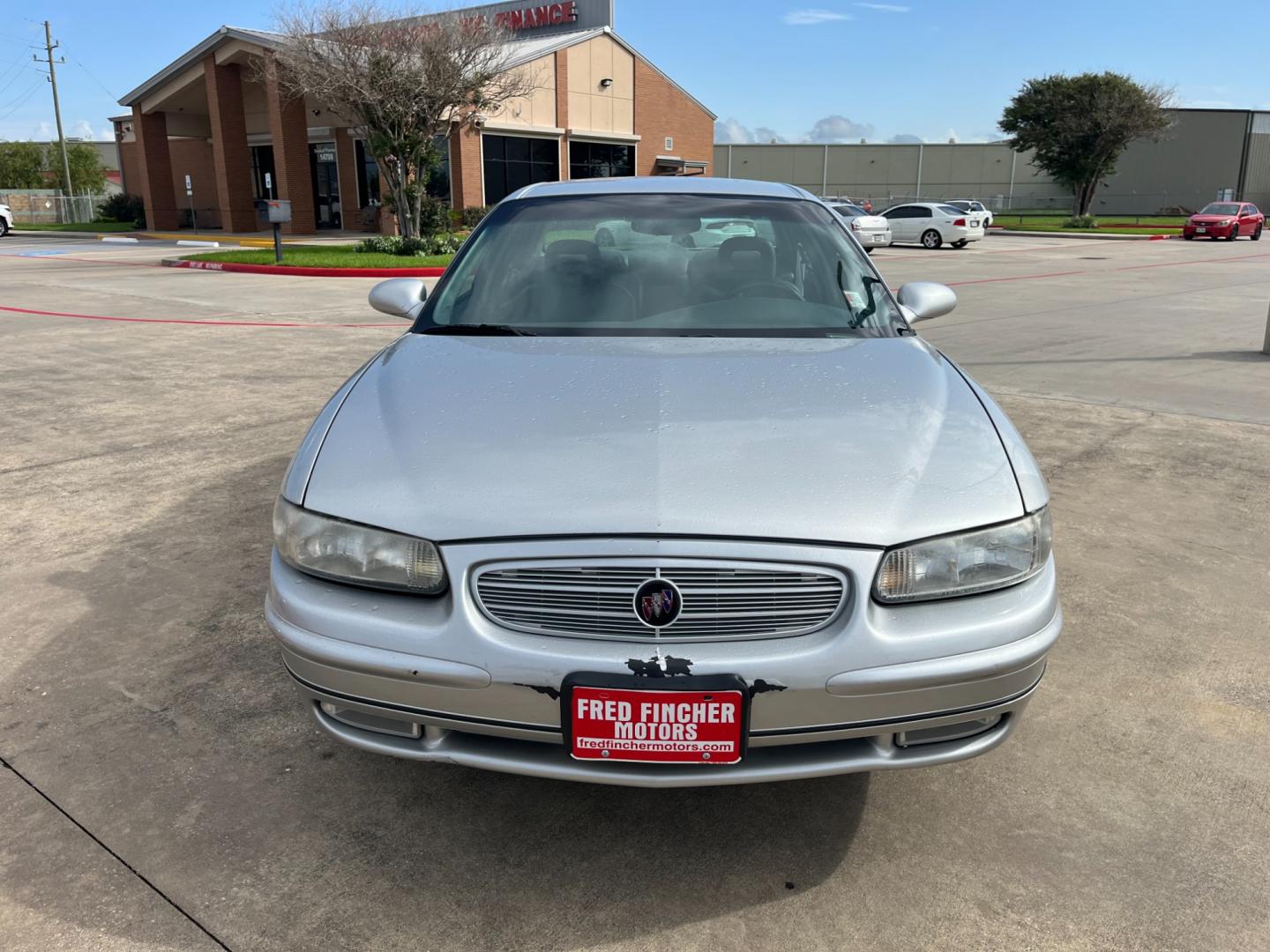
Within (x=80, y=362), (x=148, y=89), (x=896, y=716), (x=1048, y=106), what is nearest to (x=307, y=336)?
(x=80, y=362)

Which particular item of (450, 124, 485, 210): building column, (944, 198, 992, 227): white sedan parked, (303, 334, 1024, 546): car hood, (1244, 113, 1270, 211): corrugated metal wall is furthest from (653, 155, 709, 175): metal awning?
(1244, 113, 1270, 211): corrugated metal wall

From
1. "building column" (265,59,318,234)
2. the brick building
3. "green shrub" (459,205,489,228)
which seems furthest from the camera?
the brick building

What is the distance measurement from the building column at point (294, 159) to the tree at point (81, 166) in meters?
40.9

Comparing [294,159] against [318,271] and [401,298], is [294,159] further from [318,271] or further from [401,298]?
[401,298]

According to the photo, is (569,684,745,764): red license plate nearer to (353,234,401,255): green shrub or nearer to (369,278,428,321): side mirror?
(369,278,428,321): side mirror

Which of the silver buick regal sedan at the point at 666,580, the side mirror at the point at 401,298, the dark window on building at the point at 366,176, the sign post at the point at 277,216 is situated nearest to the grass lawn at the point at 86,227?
the dark window on building at the point at 366,176

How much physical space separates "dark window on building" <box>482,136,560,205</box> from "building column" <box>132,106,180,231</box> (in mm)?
13021

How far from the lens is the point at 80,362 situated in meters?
8.92

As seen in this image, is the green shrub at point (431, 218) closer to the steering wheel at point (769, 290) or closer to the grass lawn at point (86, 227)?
the grass lawn at point (86, 227)

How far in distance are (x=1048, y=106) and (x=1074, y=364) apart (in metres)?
42.5

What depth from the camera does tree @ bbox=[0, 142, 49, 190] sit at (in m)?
64.6

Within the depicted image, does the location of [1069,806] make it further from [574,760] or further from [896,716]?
[574,760]

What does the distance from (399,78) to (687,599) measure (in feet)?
69.0

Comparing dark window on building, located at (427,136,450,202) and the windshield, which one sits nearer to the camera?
the windshield
